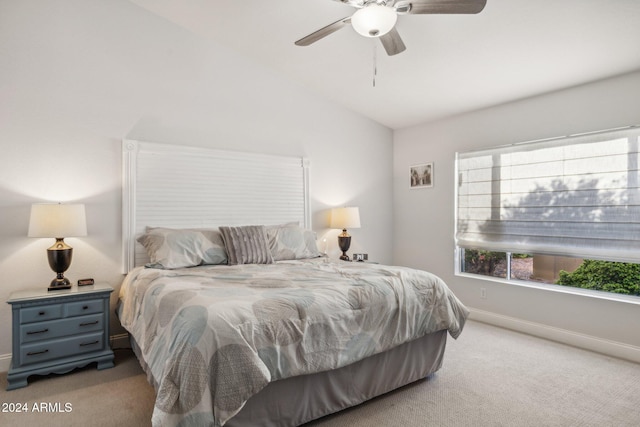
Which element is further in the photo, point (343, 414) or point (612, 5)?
point (612, 5)

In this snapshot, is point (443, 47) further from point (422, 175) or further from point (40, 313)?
point (40, 313)

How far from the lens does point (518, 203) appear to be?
3797 millimetres

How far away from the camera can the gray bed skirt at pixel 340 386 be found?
5.99 ft

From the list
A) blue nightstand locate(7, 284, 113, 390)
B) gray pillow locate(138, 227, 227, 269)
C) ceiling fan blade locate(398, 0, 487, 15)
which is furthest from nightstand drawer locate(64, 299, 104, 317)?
ceiling fan blade locate(398, 0, 487, 15)

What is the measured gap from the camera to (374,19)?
2047mm

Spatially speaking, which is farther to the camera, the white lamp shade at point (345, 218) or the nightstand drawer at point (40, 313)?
the white lamp shade at point (345, 218)

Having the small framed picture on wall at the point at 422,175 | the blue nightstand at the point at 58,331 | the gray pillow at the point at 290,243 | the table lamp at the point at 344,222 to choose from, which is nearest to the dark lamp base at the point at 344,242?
the table lamp at the point at 344,222

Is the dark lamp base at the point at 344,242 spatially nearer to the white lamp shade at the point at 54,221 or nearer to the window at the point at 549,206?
the window at the point at 549,206

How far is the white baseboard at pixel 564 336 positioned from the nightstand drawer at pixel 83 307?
12.3 feet

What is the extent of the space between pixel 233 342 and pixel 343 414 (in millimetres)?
991

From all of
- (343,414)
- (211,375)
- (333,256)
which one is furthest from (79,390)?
(333,256)

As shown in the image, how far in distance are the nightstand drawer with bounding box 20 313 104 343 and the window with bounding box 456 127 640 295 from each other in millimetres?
3754

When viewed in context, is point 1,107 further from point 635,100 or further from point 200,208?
point 635,100

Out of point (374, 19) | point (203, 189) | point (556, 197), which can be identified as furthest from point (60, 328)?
point (556, 197)
